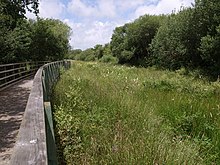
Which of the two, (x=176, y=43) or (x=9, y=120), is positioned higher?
(x=176, y=43)

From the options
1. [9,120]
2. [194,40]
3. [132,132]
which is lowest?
[9,120]

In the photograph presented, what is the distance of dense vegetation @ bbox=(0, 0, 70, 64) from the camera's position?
1883 cm

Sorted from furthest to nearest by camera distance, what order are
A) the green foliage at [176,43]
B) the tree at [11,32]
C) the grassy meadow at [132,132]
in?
the green foliage at [176,43]
the tree at [11,32]
the grassy meadow at [132,132]

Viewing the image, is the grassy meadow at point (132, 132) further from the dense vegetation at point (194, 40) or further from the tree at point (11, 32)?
the dense vegetation at point (194, 40)

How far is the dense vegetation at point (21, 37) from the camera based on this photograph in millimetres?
18828

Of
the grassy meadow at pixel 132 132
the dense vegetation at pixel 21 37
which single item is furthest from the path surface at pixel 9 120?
the dense vegetation at pixel 21 37

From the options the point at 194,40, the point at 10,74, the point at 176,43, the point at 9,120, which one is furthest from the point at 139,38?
the point at 9,120

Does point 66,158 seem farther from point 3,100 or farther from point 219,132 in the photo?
point 3,100

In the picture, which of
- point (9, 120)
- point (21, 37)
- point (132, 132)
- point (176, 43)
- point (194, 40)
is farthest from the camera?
point (176, 43)

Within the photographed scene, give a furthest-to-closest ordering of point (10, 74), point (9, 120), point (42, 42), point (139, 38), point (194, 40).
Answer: point (139, 38) < point (42, 42) < point (194, 40) < point (10, 74) < point (9, 120)

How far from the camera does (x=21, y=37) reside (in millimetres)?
23312

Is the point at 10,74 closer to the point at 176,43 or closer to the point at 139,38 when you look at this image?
the point at 176,43

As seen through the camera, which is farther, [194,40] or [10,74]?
[194,40]

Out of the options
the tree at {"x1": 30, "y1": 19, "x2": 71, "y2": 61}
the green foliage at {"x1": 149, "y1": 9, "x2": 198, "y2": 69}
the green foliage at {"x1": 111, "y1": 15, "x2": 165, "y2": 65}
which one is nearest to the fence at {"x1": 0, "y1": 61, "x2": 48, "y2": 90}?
the tree at {"x1": 30, "y1": 19, "x2": 71, "y2": 61}
